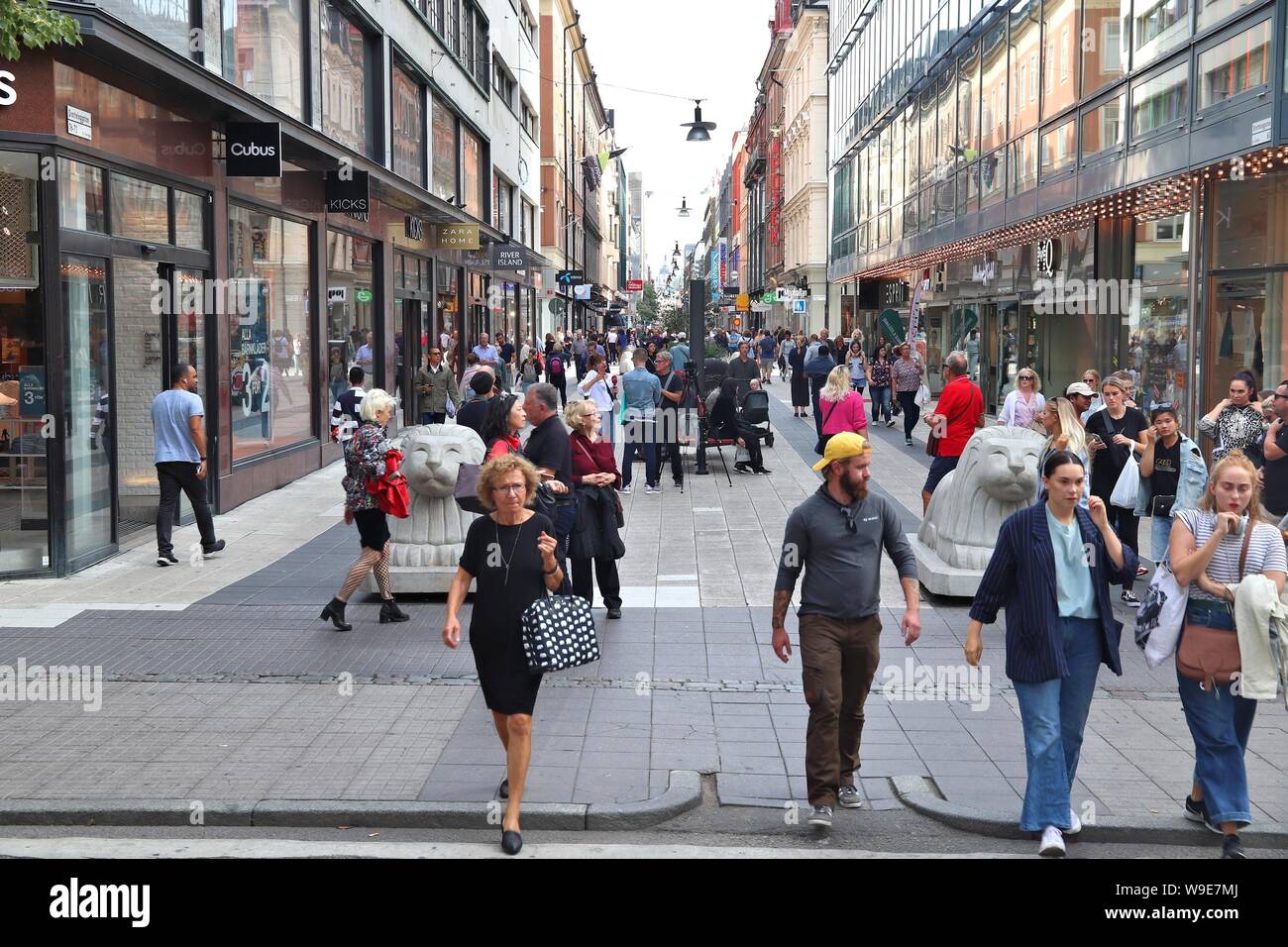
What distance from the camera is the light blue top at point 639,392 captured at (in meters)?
17.5

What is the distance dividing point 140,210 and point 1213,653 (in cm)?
1098

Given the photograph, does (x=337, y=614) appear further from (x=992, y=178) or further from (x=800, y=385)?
(x=800, y=385)

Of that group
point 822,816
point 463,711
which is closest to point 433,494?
point 463,711

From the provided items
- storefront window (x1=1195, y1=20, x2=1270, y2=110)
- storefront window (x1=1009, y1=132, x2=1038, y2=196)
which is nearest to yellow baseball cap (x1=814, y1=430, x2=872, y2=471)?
storefront window (x1=1195, y1=20, x2=1270, y2=110)

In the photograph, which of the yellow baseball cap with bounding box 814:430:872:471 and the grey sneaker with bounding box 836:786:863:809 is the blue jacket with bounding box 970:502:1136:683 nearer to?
the yellow baseball cap with bounding box 814:430:872:471

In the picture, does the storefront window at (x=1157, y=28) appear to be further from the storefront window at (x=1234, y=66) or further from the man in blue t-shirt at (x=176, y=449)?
the man in blue t-shirt at (x=176, y=449)

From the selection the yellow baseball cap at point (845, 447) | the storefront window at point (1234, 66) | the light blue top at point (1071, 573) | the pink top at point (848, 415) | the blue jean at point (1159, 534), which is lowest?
the blue jean at point (1159, 534)

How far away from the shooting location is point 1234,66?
46.7 feet

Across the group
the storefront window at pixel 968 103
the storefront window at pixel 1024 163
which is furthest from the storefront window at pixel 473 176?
the storefront window at pixel 1024 163

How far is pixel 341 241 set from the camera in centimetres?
2112

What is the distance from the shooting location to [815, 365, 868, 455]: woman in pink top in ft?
50.3

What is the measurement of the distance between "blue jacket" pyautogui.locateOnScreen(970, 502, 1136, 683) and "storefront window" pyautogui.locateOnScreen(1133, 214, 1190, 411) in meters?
11.4

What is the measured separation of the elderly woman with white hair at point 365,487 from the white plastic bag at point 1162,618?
5.47 meters
